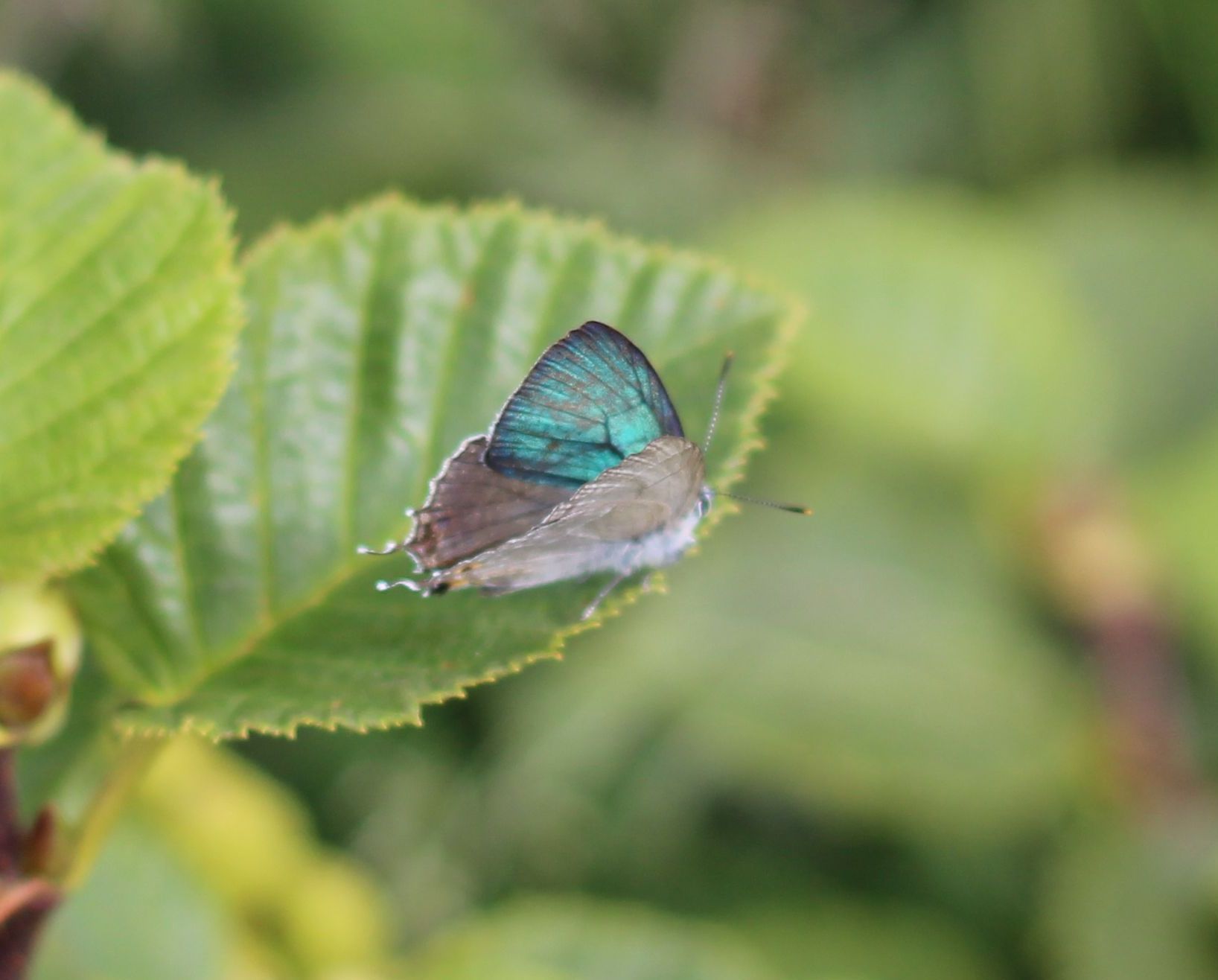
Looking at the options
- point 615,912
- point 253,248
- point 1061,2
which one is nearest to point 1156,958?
point 615,912

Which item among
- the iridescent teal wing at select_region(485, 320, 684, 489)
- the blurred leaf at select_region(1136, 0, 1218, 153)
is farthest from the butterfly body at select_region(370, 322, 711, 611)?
the blurred leaf at select_region(1136, 0, 1218, 153)

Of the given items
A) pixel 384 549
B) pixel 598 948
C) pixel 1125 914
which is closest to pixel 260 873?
pixel 598 948

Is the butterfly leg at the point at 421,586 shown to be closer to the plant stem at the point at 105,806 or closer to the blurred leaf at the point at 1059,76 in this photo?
the plant stem at the point at 105,806

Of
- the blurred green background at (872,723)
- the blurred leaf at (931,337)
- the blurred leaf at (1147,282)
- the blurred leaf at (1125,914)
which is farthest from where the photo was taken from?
the blurred leaf at (1147,282)

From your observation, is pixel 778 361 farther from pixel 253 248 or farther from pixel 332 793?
pixel 332 793

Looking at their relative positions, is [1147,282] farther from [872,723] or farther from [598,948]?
[598,948]

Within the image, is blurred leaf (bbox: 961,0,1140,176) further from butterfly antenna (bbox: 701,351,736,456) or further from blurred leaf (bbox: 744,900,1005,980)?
butterfly antenna (bbox: 701,351,736,456)

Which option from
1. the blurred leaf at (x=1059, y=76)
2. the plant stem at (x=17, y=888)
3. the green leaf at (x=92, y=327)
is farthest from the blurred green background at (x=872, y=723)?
the green leaf at (x=92, y=327)

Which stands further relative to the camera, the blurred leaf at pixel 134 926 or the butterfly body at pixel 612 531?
the blurred leaf at pixel 134 926
